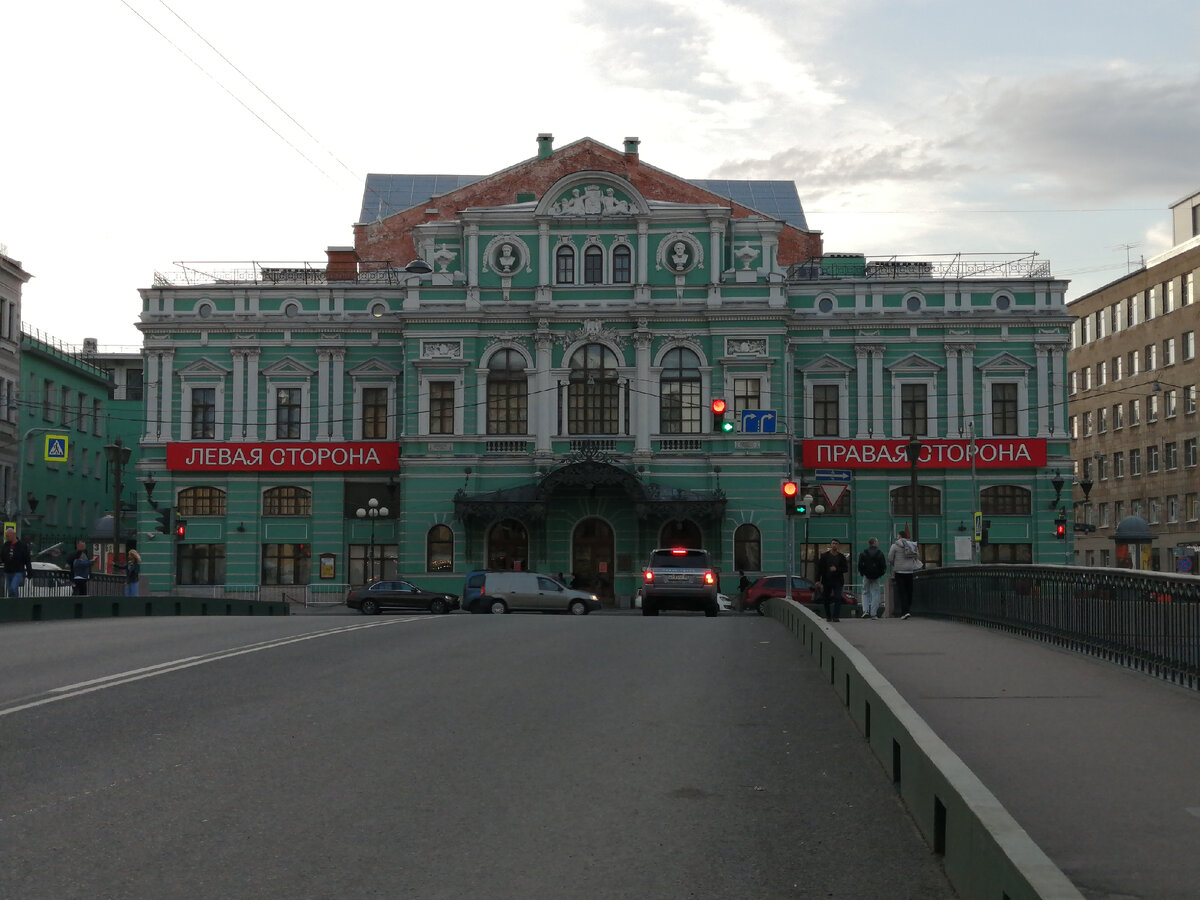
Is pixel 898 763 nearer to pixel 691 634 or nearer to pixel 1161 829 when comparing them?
pixel 1161 829

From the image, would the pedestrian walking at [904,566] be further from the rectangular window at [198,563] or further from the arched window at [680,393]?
the rectangular window at [198,563]

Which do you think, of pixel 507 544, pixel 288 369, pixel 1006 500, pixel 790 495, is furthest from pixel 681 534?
pixel 790 495

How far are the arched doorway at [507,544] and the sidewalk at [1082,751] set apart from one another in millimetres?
40336

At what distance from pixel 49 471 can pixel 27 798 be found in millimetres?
72776

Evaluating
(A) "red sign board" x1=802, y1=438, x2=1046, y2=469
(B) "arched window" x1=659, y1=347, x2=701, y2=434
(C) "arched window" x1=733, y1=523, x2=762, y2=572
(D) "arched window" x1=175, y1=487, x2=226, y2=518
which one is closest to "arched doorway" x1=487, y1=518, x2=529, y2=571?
(B) "arched window" x1=659, y1=347, x2=701, y2=434

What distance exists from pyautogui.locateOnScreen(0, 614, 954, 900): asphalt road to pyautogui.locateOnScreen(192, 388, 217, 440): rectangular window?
44.4m

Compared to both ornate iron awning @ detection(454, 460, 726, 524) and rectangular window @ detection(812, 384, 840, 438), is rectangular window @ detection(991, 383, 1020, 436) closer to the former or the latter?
rectangular window @ detection(812, 384, 840, 438)

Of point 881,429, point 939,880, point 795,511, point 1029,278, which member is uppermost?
point 1029,278

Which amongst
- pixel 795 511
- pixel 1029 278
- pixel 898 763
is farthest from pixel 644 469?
pixel 898 763

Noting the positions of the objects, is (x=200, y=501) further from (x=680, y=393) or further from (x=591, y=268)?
(x=680, y=393)

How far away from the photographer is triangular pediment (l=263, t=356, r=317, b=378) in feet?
198

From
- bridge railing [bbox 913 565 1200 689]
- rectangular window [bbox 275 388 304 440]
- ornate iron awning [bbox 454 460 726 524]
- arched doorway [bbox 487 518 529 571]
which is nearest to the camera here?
bridge railing [bbox 913 565 1200 689]

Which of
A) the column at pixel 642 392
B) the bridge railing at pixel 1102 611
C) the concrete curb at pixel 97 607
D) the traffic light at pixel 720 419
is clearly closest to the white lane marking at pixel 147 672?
the bridge railing at pixel 1102 611

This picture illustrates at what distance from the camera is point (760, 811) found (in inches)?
345
